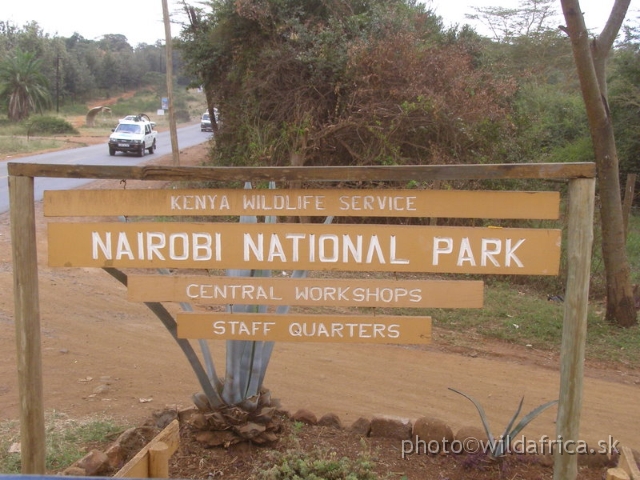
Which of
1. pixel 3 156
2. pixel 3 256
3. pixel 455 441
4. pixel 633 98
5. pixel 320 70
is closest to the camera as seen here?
pixel 455 441

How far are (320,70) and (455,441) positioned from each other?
35.9 ft

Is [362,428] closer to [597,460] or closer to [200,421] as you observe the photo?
[200,421]

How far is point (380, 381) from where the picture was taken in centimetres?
562

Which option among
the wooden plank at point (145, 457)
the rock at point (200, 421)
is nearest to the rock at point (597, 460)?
the rock at point (200, 421)

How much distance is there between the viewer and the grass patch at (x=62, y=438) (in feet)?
12.3

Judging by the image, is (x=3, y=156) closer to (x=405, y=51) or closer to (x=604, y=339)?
(x=405, y=51)

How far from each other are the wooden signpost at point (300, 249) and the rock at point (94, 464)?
1.33 feet

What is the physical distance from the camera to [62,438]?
4082 mm

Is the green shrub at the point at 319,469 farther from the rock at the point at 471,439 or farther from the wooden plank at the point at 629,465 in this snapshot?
the wooden plank at the point at 629,465

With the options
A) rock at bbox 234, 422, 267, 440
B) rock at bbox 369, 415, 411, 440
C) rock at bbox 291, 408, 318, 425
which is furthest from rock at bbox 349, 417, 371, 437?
rock at bbox 234, 422, 267, 440

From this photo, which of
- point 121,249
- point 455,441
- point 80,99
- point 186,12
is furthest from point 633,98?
point 80,99

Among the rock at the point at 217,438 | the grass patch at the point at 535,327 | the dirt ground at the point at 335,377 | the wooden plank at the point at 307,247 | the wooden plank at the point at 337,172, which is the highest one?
the wooden plank at the point at 337,172

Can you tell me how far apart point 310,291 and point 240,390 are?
4.01 ft

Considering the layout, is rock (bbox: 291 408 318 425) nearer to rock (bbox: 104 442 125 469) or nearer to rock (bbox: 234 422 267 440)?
rock (bbox: 234 422 267 440)
